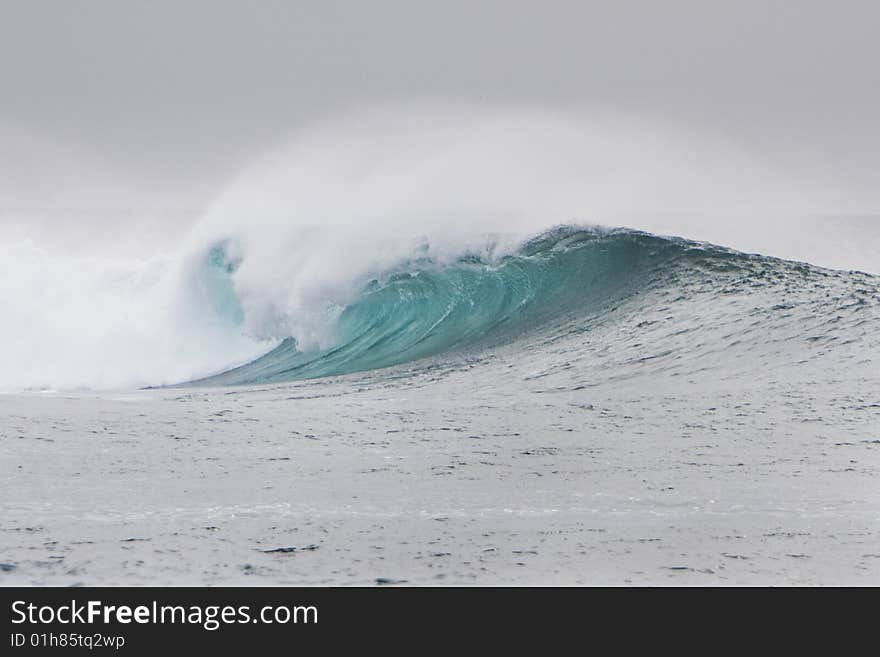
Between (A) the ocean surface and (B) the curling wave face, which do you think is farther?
(B) the curling wave face

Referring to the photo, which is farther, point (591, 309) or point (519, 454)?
point (591, 309)

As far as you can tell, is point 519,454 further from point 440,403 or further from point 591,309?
point 591,309

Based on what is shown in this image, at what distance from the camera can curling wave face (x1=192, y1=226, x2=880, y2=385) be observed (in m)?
9.60

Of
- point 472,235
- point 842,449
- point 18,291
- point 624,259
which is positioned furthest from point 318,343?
point 842,449

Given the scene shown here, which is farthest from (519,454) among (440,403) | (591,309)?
(591,309)

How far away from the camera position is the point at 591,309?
1227 cm

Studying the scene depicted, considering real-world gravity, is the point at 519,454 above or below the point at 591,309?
below

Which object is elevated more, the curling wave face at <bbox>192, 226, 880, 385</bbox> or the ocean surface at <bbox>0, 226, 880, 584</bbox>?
the curling wave face at <bbox>192, 226, 880, 385</bbox>

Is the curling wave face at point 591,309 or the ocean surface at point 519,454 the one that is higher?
the curling wave face at point 591,309

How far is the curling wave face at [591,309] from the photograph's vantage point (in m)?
9.60

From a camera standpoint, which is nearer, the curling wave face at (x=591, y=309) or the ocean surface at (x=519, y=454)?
the ocean surface at (x=519, y=454)

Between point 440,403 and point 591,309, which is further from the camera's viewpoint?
point 591,309

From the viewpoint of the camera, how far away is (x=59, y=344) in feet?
53.2
